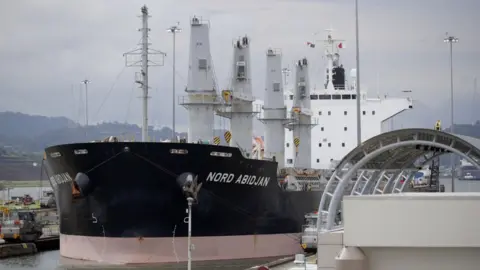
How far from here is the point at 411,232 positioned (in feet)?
50.8

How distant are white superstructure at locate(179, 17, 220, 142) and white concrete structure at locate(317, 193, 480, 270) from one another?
2305cm

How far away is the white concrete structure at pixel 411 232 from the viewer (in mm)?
15227

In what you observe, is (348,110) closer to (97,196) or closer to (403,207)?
(97,196)

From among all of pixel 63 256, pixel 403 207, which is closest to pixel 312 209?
pixel 63 256

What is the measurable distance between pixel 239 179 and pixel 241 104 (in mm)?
9009

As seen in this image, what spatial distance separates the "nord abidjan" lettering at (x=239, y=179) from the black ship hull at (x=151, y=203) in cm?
4

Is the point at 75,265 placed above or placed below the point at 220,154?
below

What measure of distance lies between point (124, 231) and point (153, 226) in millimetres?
971

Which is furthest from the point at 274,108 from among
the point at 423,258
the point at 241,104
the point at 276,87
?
the point at 423,258

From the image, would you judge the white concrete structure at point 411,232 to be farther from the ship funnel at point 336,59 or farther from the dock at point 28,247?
the ship funnel at point 336,59

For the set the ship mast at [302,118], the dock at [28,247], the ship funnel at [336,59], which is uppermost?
the ship funnel at [336,59]

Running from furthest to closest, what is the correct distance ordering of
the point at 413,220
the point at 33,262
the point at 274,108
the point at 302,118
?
the point at 302,118
the point at 274,108
the point at 33,262
the point at 413,220

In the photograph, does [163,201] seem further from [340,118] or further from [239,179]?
[340,118]

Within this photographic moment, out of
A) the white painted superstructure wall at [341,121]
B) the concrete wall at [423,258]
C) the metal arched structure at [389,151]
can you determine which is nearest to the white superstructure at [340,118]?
the white painted superstructure wall at [341,121]
